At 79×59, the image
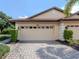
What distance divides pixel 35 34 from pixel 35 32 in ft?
0.91

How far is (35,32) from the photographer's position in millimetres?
29188

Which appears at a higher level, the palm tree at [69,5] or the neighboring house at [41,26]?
the palm tree at [69,5]

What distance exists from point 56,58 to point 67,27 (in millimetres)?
15092

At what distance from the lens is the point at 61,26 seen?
89.2ft

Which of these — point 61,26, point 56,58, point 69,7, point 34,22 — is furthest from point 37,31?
point 56,58

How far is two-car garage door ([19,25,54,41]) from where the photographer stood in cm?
2896

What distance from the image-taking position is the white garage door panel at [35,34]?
1142 inches

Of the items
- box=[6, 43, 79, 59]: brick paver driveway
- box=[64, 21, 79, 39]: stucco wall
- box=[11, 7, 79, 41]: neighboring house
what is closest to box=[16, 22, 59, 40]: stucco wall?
box=[11, 7, 79, 41]: neighboring house

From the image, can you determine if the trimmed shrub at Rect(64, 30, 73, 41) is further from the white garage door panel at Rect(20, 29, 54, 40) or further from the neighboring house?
the white garage door panel at Rect(20, 29, 54, 40)

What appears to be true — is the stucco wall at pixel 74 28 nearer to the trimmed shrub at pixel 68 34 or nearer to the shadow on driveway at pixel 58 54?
the trimmed shrub at pixel 68 34

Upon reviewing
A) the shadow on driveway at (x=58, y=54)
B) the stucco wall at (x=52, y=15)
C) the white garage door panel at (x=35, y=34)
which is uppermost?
the stucco wall at (x=52, y=15)

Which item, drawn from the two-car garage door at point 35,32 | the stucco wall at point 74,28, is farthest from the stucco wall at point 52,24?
the stucco wall at point 74,28

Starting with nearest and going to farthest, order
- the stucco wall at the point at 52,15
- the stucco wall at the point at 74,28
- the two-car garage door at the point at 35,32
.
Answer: the stucco wall at the point at 74,28 < the two-car garage door at the point at 35,32 < the stucco wall at the point at 52,15

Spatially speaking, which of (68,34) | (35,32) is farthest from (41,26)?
(68,34)
